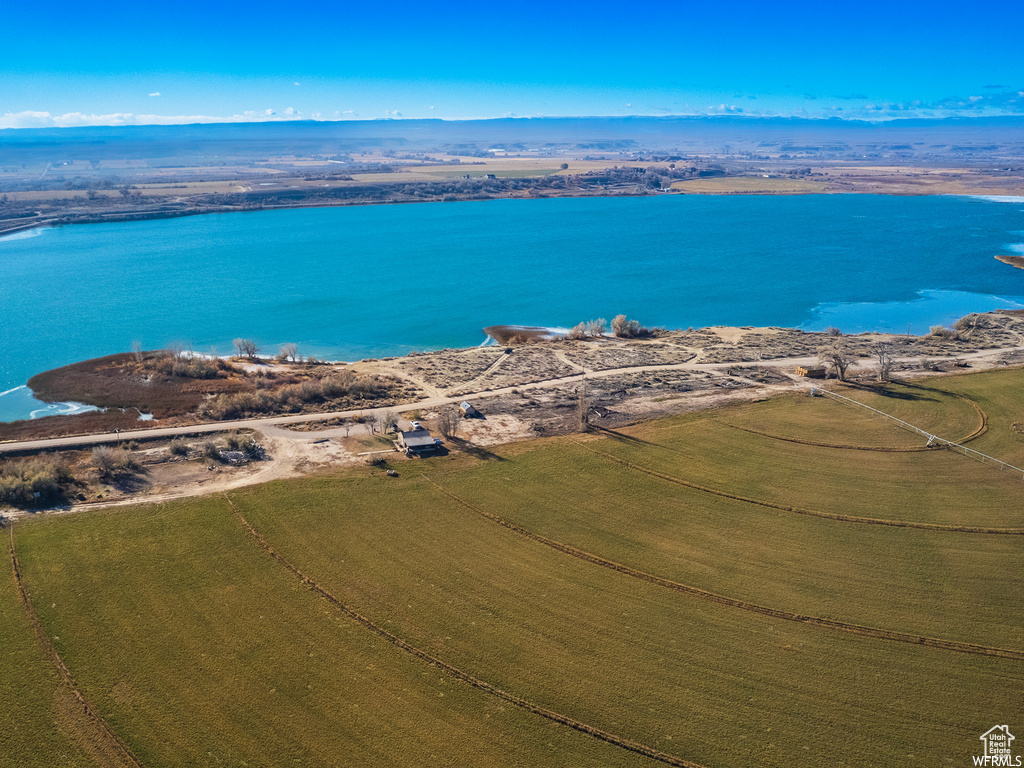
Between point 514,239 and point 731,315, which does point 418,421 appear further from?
point 514,239

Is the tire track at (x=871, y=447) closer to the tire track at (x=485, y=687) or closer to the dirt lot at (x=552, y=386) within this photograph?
the dirt lot at (x=552, y=386)

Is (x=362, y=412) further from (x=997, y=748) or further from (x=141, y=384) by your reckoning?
(x=997, y=748)

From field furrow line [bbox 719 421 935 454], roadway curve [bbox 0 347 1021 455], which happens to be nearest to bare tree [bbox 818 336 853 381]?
roadway curve [bbox 0 347 1021 455]

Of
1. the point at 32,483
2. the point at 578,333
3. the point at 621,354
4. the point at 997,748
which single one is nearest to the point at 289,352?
the point at 578,333

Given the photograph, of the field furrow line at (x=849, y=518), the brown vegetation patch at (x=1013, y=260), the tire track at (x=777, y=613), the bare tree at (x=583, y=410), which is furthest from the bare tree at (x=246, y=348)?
the brown vegetation patch at (x=1013, y=260)

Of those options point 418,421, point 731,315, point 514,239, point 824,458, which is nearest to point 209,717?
point 418,421
